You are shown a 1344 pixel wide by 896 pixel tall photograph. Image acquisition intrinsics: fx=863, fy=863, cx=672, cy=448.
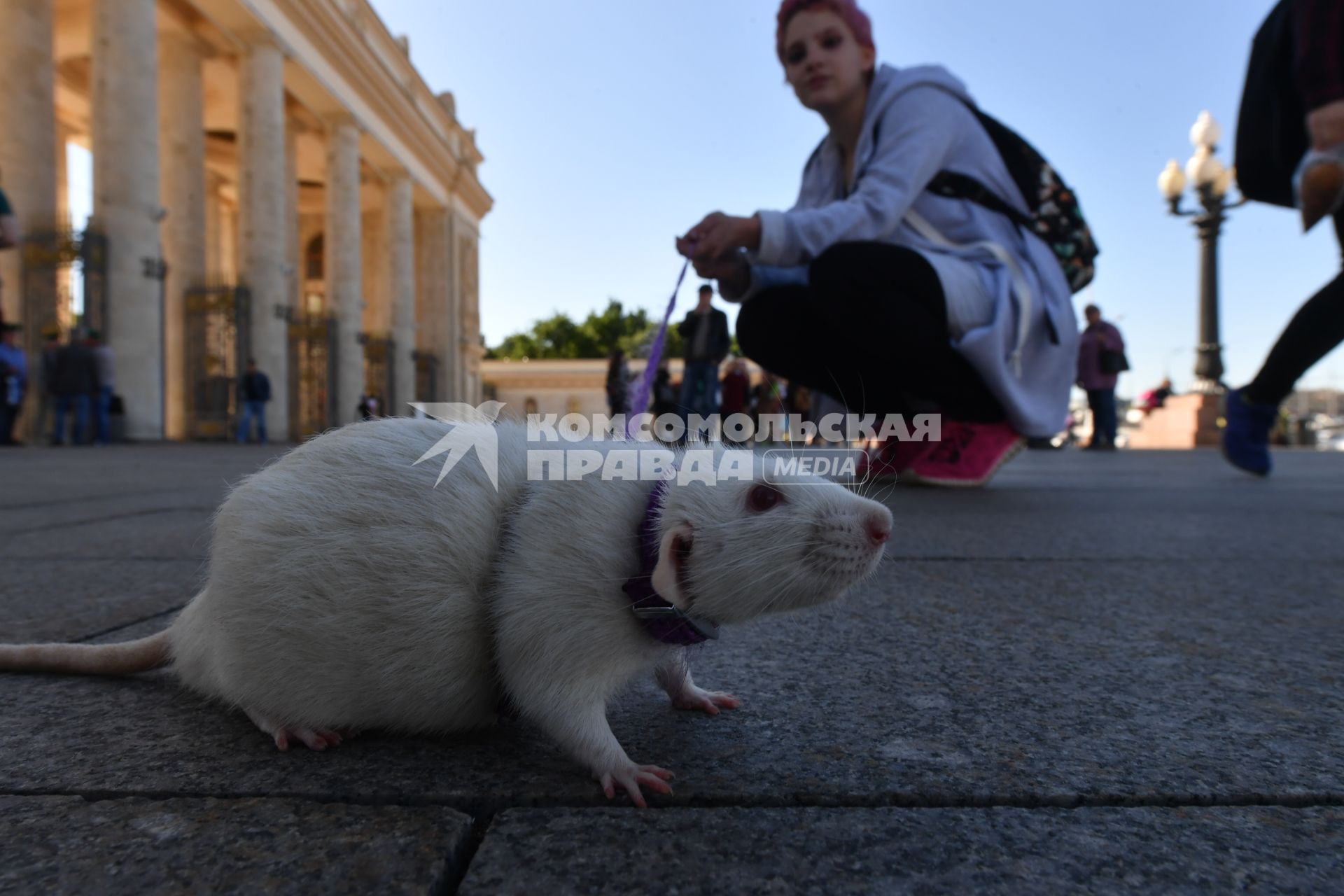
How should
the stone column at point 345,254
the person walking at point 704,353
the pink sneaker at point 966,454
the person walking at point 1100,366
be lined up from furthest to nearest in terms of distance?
the stone column at point 345,254 → the person walking at point 1100,366 → the person walking at point 704,353 → the pink sneaker at point 966,454

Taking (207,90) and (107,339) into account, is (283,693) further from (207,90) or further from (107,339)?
(207,90)

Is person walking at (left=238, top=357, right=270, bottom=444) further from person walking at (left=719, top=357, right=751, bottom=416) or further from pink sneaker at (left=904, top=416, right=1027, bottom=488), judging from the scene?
pink sneaker at (left=904, top=416, right=1027, bottom=488)

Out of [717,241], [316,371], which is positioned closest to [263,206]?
[316,371]

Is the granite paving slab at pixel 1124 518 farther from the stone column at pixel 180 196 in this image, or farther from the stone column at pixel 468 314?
the stone column at pixel 468 314

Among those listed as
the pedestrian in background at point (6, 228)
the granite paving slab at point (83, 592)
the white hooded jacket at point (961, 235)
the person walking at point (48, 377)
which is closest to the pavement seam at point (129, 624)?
the granite paving slab at point (83, 592)

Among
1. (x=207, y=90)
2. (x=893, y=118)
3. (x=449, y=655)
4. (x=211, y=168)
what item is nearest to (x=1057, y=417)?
(x=893, y=118)

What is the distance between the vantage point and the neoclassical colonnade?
15.5m

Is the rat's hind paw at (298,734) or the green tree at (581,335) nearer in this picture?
the rat's hind paw at (298,734)

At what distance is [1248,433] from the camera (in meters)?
5.96

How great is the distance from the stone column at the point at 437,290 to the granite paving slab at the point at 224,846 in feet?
119

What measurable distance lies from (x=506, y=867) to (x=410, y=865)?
9cm

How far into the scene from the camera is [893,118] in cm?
405

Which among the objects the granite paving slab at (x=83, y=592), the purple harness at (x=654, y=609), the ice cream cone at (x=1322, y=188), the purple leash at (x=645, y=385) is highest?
the ice cream cone at (x=1322, y=188)

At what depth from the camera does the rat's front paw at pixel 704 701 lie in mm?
1358
